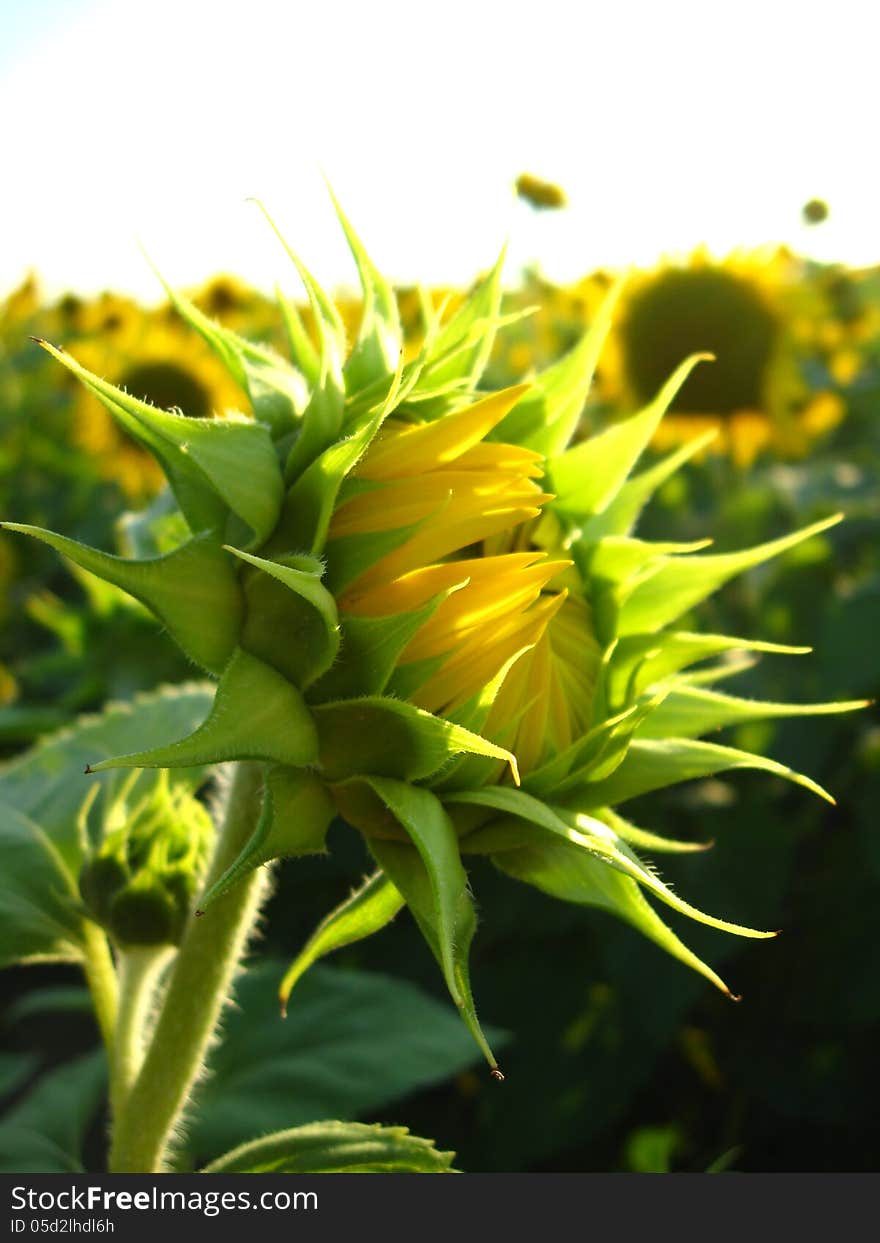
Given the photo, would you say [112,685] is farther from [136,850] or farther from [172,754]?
[172,754]

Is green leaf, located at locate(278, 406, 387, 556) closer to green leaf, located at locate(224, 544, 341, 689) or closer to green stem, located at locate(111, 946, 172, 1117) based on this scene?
green leaf, located at locate(224, 544, 341, 689)

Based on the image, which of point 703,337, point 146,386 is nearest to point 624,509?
point 703,337

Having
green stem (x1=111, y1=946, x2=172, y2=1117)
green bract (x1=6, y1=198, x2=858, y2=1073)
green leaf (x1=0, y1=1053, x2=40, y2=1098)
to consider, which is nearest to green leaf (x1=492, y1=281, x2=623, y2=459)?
green bract (x1=6, y1=198, x2=858, y2=1073)

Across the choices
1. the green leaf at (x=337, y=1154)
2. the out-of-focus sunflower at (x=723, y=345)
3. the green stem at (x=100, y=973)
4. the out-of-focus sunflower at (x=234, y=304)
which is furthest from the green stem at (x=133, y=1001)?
the out-of-focus sunflower at (x=234, y=304)

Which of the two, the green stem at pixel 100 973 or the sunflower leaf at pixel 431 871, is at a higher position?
the sunflower leaf at pixel 431 871

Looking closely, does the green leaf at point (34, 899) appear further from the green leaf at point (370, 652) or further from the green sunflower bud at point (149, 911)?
the green leaf at point (370, 652)

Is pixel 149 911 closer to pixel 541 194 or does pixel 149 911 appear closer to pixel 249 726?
pixel 249 726
